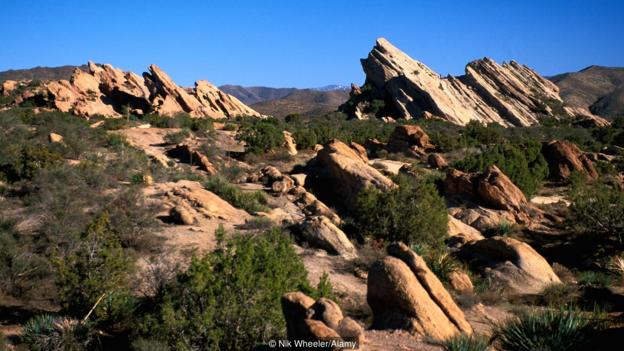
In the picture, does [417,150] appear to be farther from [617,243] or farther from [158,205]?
[158,205]

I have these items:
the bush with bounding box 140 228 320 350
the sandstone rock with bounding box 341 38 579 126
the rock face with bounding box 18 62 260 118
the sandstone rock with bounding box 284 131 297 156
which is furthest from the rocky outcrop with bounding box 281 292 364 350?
the sandstone rock with bounding box 341 38 579 126

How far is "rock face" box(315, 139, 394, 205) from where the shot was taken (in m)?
17.4

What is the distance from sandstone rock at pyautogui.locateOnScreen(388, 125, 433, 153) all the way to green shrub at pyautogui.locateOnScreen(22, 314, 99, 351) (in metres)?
23.8

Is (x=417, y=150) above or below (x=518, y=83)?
below

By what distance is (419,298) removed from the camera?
24.0ft

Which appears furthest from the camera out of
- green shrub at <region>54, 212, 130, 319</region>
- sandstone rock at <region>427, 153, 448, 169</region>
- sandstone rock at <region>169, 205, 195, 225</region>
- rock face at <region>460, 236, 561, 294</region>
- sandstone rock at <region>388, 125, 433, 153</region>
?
sandstone rock at <region>388, 125, 433, 153</region>

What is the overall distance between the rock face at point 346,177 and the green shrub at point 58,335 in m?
11.1

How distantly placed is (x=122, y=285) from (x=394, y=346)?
449 centimetres

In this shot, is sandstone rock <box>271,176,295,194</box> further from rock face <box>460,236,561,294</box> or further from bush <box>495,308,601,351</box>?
bush <box>495,308,601,351</box>

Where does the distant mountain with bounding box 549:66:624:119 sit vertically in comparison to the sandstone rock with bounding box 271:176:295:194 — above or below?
above

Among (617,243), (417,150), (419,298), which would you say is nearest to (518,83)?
(417,150)

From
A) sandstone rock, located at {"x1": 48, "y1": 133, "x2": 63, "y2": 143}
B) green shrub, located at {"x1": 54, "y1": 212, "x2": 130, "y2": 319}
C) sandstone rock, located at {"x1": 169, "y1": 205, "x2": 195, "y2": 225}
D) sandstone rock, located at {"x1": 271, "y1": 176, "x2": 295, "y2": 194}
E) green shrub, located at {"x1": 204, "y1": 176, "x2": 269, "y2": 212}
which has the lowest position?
green shrub, located at {"x1": 54, "y1": 212, "x2": 130, "y2": 319}

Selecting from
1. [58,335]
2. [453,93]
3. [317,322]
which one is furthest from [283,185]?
[453,93]

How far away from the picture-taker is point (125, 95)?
4303 cm
